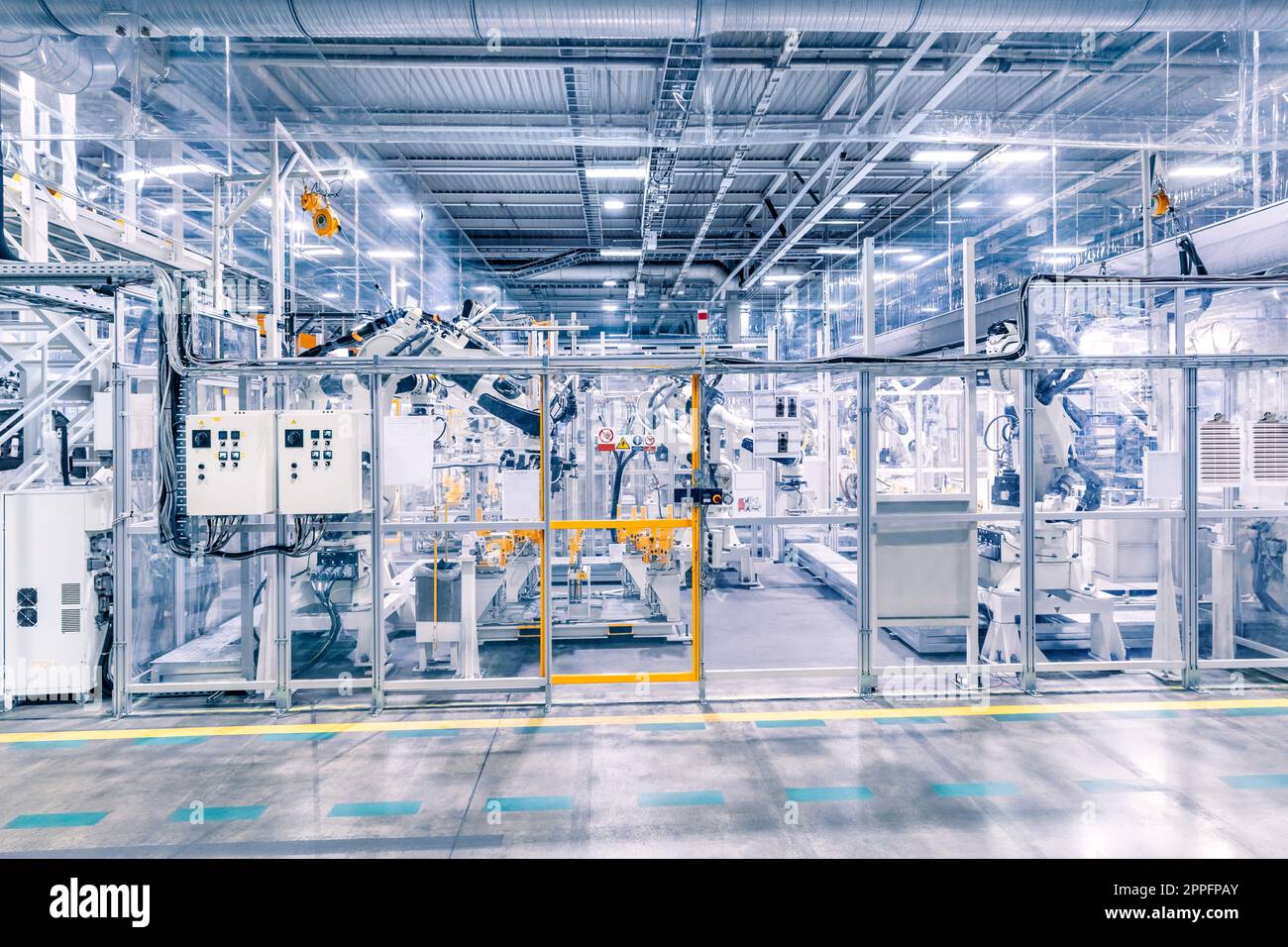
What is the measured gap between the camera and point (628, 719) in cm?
569

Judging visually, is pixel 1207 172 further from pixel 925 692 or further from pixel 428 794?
pixel 428 794

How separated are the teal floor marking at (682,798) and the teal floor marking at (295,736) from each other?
2755 millimetres

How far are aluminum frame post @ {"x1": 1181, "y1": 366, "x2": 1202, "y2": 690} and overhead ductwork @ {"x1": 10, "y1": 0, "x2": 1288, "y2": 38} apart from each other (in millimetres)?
3028

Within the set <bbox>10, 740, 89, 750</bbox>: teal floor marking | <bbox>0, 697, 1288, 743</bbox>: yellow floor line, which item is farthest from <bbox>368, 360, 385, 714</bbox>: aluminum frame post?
<bbox>10, 740, 89, 750</bbox>: teal floor marking

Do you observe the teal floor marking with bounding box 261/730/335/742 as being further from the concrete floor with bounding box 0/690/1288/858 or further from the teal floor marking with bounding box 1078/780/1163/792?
the teal floor marking with bounding box 1078/780/1163/792

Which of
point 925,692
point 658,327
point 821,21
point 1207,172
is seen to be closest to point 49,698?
point 925,692

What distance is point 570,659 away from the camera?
7.73m

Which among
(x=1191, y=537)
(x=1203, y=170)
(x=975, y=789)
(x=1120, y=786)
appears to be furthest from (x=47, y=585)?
(x=1203, y=170)

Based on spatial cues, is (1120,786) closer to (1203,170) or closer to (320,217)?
(1203,170)

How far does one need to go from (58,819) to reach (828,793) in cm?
501

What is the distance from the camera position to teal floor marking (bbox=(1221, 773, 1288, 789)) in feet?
14.9

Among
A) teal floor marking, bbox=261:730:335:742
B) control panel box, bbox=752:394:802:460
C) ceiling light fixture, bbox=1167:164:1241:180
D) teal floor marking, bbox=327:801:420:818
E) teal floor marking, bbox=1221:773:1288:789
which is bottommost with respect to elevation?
teal floor marking, bbox=1221:773:1288:789

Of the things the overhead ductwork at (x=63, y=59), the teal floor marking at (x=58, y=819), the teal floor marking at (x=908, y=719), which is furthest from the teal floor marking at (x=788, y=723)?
the overhead ductwork at (x=63, y=59)

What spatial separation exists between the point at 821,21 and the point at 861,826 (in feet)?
19.5
